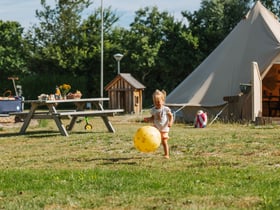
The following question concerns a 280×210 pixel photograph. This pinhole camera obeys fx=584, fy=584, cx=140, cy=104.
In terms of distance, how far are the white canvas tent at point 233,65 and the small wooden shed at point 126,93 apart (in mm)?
6671

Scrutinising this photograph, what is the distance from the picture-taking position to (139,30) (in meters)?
34.2

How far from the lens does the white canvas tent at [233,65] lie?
1728cm

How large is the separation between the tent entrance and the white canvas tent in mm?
1711

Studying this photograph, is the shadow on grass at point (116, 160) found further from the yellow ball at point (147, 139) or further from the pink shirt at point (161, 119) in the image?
the pink shirt at point (161, 119)

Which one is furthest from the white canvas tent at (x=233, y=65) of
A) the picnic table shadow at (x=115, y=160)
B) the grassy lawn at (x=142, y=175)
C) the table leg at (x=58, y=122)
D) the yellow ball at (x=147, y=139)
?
the yellow ball at (x=147, y=139)

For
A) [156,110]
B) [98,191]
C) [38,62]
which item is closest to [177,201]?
[98,191]

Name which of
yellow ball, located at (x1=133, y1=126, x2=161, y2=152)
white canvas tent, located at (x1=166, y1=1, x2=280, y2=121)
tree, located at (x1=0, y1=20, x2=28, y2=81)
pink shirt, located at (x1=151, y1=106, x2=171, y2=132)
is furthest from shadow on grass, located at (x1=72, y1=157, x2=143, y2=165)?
tree, located at (x1=0, y1=20, x2=28, y2=81)

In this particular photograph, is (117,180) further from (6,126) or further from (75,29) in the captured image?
(75,29)

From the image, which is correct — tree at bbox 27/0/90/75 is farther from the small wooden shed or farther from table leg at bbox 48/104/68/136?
table leg at bbox 48/104/68/136

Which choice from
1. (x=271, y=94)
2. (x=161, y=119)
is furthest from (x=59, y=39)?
(x=161, y=119)

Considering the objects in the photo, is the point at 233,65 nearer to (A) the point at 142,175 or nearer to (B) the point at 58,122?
(B) the point at 58,122

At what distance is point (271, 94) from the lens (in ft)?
66.7

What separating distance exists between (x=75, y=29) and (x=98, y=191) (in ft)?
104

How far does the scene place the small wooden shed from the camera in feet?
82.8
